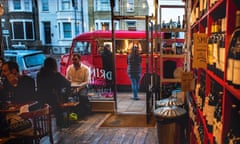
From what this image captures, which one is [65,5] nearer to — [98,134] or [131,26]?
[131,26]

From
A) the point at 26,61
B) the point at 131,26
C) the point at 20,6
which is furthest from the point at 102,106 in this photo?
the point at 20,6

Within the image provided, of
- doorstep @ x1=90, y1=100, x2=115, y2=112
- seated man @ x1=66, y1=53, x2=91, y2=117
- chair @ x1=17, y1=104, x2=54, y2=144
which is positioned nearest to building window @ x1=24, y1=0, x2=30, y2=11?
seated man @ x1=66, y1=53, x2=91, y2=117

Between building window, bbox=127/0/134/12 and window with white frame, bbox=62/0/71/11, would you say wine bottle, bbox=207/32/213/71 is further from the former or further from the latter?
window with white frame, bbox=62/0/71/11

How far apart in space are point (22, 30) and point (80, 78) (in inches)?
449

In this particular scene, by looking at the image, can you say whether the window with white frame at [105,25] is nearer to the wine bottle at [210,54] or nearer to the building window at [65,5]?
the building window at [65,5]

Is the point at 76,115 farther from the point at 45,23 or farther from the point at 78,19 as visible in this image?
the point at 45,23

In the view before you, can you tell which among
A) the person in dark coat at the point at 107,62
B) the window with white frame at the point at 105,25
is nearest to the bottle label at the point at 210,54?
the person in dark coat at the point at 107,62

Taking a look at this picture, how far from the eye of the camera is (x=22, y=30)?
15344 mm

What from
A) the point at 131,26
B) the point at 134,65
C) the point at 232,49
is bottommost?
the point at 134,65

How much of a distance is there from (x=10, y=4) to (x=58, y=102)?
12.9m

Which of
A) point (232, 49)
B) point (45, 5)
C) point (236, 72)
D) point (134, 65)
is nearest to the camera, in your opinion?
point (236, 72)

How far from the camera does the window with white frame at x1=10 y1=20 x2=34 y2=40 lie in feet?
49.9

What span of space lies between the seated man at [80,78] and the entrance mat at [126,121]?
1.85ft

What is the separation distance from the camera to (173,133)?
10.7 ft
